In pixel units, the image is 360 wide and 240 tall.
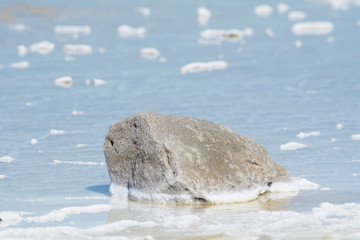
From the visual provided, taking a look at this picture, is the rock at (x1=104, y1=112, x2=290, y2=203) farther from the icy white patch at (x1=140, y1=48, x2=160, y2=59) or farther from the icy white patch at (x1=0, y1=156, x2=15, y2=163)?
the icy white patch at (x1=140, y1=48, x2=160, y2=59)

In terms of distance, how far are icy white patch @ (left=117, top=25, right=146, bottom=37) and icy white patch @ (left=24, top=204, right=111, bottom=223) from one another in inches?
467

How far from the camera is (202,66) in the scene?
1412 centimetres

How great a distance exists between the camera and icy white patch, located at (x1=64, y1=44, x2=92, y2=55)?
16.0 m

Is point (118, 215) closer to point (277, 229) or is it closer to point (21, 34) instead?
point (277, 229)

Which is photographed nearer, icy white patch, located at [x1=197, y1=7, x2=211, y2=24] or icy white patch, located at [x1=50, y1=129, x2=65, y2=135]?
icy white patch, located at [x1=50, y1=129, x2=65, y2=135]

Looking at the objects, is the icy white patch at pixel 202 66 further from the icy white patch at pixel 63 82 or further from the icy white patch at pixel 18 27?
the icy white patch at pixel 18 27

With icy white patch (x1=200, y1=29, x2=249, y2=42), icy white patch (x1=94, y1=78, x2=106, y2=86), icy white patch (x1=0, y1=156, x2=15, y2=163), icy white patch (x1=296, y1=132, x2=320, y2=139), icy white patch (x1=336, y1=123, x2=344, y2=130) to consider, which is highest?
icy white patch (x1=200, y1=29, x2=249, y2=42)

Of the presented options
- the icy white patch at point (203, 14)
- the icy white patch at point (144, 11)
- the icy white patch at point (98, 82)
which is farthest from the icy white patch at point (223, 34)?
the icy white patch at point (98, 82)

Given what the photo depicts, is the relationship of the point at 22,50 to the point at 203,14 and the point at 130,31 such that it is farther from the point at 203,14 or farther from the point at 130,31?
the point at 203,14

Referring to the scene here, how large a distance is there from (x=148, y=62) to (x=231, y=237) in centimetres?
927

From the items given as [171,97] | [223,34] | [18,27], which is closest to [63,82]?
[171,97]

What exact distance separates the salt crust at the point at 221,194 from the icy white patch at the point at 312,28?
11558 mm

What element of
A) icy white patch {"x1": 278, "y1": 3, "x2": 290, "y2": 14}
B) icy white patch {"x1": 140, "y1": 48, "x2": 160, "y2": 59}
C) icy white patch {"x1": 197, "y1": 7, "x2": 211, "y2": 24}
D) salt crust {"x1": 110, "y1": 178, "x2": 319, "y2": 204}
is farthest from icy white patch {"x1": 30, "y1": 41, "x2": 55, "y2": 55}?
salt crust {"x1": 110, "y1": 178, "x2": 319, "y2": 204}

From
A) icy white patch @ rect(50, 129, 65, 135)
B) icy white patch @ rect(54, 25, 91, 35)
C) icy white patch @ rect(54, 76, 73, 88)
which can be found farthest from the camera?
icy white patch @ rect(54, 25, 91, 35)
